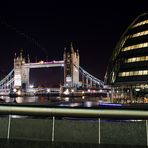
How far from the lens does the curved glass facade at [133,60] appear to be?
2542 inches

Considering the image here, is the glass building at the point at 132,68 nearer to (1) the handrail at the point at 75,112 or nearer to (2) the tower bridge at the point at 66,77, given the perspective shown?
(1) the handrail at the point at 75,112

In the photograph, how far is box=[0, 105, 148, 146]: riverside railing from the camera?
878cm

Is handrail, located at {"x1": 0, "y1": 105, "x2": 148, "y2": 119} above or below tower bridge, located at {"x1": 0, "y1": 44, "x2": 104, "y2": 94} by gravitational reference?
below

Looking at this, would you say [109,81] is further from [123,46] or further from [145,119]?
[145,119]

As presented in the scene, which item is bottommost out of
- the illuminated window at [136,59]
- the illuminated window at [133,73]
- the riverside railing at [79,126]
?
the riverside railing at [79,126]

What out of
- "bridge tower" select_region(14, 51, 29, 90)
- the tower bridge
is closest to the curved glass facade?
the tower bridge

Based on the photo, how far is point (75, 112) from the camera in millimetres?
8836

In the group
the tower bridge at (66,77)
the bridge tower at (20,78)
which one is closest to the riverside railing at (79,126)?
the tower bridge at (66,77)

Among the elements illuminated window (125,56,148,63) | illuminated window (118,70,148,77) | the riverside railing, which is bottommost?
the riverside railing

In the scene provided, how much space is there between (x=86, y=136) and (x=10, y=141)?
2.14 metres

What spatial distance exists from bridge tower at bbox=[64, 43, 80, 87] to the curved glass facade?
9496cm

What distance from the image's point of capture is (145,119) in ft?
28.5

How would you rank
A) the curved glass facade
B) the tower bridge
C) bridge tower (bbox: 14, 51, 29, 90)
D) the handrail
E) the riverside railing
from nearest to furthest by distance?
the handrail
the riverside railing
the curved glass facade
the tower bridge
bridge tower (bbox: 14, 51, 29, 90)

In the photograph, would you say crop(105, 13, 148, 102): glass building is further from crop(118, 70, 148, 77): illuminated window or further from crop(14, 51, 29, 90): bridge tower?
crop(14, 51, 29, 90): bridge tower
